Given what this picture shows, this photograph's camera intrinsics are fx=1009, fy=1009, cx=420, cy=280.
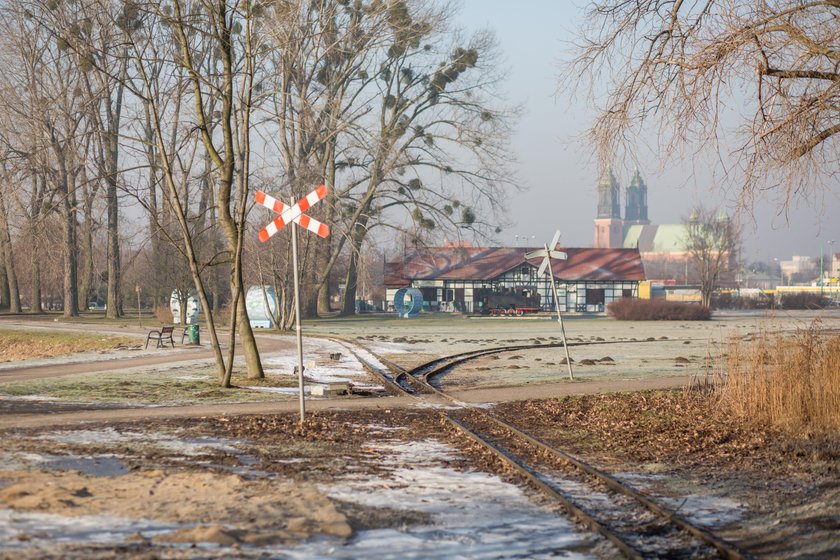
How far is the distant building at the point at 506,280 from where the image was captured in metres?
90.1

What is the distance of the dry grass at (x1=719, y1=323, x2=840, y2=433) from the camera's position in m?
13.3

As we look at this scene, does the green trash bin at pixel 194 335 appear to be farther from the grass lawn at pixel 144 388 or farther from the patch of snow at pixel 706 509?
the patch of snow at pixel 706 509

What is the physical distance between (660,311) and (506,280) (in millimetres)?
19687

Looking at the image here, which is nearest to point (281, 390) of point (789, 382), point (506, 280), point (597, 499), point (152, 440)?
point (152, 440)

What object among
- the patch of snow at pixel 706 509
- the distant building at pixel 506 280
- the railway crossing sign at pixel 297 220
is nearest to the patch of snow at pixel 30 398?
the railway crossing sign at pixel 297 220

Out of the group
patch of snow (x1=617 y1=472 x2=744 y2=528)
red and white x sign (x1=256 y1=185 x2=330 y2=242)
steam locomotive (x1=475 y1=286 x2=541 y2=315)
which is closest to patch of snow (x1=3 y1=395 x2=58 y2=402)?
red and white x sign (x1=256 y1=185 x2=330 y2=242)

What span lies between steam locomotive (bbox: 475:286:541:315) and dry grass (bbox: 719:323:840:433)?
69444 millimetres

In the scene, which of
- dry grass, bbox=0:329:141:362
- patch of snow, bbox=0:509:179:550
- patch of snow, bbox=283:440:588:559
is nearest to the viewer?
patch of snow, bbox=0:509:179:550

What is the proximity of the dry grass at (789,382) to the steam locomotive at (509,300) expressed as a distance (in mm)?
69444

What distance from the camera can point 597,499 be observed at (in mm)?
9445

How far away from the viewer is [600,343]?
4191 cm

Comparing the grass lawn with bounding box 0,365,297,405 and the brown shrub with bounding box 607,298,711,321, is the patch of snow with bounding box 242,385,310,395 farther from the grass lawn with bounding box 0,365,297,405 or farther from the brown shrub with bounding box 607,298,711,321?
the brown shrub with bounding box 607,298,711,321

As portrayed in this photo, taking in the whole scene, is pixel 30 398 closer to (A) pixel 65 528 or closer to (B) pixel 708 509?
(A) pixel 65 528

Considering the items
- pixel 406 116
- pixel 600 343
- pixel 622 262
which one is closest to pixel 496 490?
pixel 600 343
